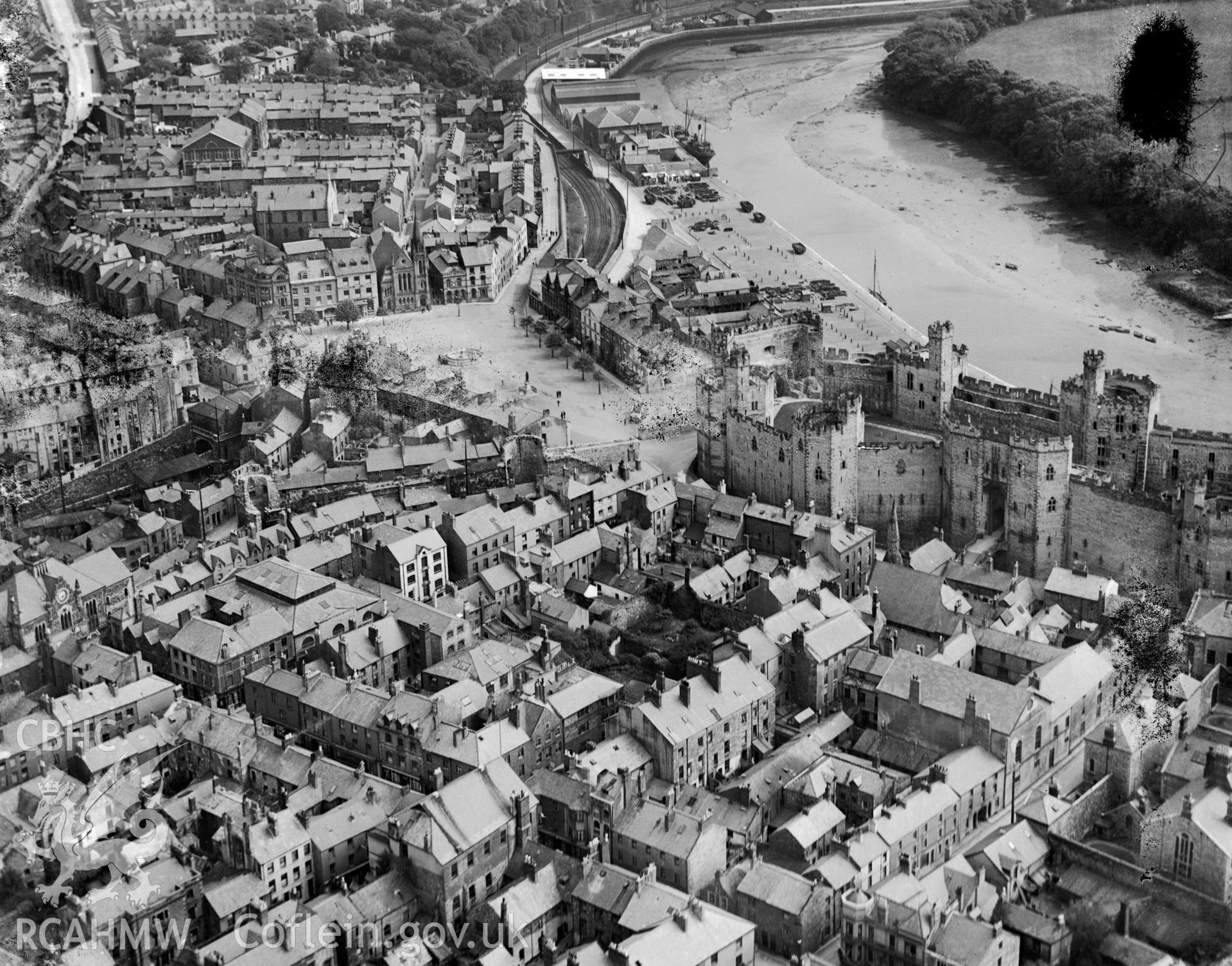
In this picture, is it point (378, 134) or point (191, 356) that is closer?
point (191, 356)

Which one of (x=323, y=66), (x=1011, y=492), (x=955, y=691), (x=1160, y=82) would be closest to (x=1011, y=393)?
(x=1011, y=492)

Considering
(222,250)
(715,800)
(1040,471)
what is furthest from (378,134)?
(715,800)

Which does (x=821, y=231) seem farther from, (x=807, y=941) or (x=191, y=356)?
(x=807, y=941)

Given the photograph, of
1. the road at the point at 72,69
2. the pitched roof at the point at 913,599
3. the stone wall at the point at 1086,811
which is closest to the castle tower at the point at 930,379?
the pitched roof at the point at 913,599

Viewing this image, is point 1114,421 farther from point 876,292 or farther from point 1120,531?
point 876,292

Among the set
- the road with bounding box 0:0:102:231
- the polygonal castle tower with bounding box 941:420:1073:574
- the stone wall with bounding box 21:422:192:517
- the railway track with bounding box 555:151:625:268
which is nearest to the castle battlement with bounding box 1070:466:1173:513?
the polygonal castle tower with bounding box 941:420:1073:574
